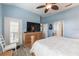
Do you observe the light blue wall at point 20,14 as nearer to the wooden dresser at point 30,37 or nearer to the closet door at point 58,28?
the wooden dresser at point 30,37

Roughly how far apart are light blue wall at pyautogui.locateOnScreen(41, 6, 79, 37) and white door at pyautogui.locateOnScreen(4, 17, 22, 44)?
1.45 ft

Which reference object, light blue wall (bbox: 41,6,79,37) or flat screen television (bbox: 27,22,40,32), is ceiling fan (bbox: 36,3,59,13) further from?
flat screen television (bbox: 27,22,40,32)

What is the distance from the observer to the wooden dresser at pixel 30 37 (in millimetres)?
1342

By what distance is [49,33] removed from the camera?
138cm

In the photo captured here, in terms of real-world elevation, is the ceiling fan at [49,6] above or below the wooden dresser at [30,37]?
above

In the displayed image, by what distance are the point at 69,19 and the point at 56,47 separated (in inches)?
20.1

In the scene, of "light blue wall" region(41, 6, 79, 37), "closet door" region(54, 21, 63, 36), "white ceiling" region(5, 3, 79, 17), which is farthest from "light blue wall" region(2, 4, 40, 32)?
"closet door" region(54, 21, 63, 36)

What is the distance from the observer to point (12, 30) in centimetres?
133

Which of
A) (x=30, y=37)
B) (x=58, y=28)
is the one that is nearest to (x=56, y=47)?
(x=58, y=28)

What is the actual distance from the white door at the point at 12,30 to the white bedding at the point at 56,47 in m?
0.31

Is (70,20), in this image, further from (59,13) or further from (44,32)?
(44,32)

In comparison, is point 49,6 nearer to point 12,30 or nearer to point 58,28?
point 58,28

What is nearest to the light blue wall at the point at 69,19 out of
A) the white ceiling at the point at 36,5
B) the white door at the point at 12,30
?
the white ceiling at the point at 36,5

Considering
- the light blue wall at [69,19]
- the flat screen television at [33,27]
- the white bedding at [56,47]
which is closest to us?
the white bedding at [56,47]
